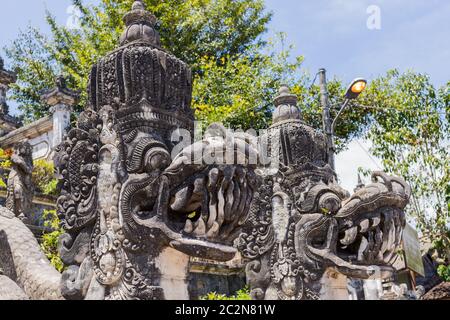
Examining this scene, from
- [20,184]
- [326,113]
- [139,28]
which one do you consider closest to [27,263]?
[139,28]

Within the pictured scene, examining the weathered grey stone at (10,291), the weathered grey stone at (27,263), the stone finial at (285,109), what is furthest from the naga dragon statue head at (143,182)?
the stone finial at (285,109)

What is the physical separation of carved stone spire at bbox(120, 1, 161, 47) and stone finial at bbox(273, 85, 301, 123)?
110 inches

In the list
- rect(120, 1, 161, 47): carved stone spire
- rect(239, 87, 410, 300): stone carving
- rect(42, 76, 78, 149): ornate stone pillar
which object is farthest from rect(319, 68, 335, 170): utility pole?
rect(42, 76, 78, 149): ornate stone pillar

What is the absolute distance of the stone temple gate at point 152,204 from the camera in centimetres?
439

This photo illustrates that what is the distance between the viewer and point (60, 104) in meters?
20.9

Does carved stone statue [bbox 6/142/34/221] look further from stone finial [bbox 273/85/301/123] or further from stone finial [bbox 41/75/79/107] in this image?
stone finial [bbox 41/75/79/107]

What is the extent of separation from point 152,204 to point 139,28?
5.62 ft

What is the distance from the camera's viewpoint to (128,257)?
4379 mm

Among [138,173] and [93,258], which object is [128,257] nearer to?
[93,258]

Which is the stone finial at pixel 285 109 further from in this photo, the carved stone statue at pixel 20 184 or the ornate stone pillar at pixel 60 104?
the ornate stone pillar at pixel 60 104

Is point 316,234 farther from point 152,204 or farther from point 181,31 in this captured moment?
point 181,31

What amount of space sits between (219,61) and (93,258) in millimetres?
17333

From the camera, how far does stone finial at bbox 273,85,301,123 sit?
25.6ft
